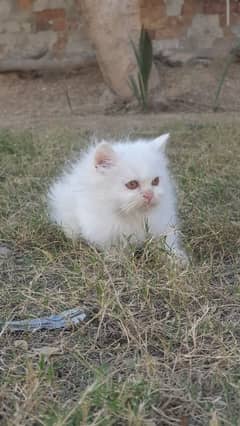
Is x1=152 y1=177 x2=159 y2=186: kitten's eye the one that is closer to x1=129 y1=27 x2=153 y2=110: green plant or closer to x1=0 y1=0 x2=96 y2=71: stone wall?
x1=129 y1=27 x2=153 y2=110: green plant

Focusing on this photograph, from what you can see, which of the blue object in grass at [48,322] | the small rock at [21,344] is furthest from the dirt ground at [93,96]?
the small rock at [21,344]

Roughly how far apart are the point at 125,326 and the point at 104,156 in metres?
0.83

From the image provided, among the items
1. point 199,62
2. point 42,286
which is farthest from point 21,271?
point 199,62

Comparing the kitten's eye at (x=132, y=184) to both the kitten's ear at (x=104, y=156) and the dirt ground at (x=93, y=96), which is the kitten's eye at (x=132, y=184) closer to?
the kitten's ear at (x=104, y=156)

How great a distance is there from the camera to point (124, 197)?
115 inches

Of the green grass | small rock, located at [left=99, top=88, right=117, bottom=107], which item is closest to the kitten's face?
the green grass

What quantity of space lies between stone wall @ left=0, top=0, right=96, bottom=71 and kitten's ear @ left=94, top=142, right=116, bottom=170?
5306mm

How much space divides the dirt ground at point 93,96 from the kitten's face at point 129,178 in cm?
322

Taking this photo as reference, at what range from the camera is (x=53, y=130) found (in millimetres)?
5734

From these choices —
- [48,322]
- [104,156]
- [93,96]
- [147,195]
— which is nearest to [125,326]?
[48,322]

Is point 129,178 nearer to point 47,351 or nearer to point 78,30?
point 47,351

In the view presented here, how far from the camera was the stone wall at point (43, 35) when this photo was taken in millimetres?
8102

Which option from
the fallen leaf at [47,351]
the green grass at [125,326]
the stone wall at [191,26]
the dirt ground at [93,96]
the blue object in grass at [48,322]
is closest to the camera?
the green grass at [125,326]

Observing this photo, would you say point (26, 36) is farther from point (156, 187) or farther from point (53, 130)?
point (156, 187)
